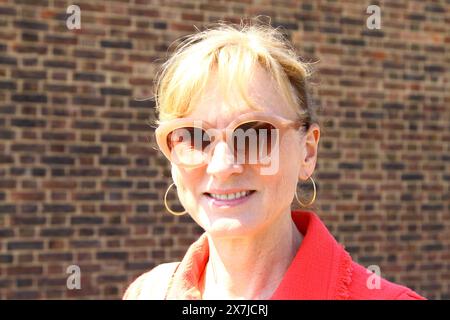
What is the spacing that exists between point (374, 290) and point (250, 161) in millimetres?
452

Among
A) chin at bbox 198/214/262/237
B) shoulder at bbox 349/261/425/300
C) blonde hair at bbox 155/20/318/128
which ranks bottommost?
shoulder at bbox 349/261/425/300

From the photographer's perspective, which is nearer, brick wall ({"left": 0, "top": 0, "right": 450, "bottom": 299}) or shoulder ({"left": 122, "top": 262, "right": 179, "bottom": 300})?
shoulder ({"left": 122, "top": 262, "right": 179, "bottom": 300})

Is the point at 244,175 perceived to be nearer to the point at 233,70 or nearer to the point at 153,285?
the point at 233,70

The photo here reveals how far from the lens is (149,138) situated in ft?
18.9

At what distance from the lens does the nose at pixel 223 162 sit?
1897 millimetres

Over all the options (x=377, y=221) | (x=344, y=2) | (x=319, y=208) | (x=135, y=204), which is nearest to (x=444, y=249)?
(x=377, y=221)

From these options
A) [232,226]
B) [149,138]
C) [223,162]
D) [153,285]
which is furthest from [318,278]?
[149,138]

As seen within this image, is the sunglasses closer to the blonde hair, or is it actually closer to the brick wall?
the blonde hair

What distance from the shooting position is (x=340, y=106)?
6445mm

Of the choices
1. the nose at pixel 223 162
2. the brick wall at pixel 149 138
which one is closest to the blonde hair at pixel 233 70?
the nose at pixel 223 162

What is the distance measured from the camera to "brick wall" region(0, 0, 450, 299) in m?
5.40

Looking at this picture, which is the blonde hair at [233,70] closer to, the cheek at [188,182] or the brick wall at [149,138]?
the cheek at [188,182]

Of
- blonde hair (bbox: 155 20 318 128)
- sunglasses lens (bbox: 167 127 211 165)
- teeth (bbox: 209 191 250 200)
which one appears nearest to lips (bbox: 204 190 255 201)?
teeth (bbox: 209 191 250 200)

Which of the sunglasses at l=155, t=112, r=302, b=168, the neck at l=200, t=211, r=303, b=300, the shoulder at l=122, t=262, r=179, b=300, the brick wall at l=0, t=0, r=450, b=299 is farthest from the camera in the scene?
the brick wall at l=0, t=0, r=450, b=299
